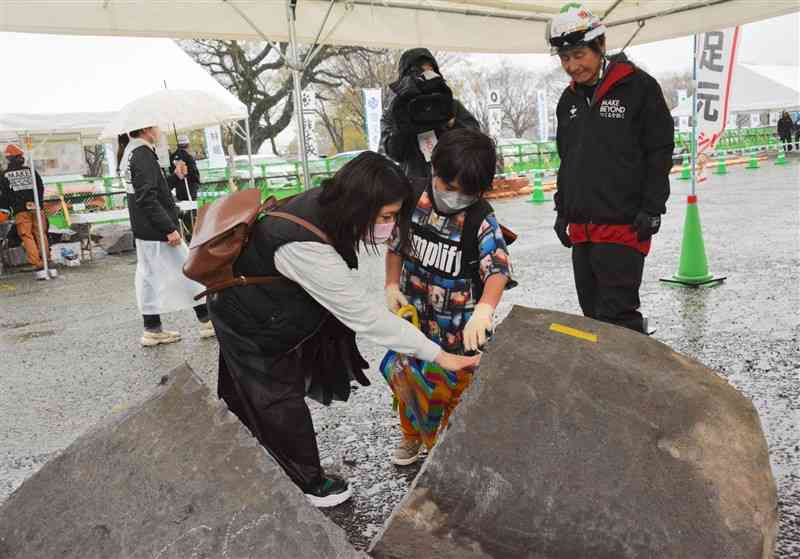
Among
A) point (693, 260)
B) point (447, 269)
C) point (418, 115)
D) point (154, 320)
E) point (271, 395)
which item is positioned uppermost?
point (418, 115)

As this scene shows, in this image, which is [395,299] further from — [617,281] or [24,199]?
[24,199]

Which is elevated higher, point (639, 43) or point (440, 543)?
point (639, 43)

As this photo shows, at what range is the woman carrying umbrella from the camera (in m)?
4.98

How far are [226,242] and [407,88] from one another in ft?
5.73

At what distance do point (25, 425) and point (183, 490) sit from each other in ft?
9.17

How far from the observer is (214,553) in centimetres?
158

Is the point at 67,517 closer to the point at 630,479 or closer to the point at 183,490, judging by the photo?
the point at 183,490

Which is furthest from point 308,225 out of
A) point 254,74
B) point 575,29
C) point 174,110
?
point 254,74

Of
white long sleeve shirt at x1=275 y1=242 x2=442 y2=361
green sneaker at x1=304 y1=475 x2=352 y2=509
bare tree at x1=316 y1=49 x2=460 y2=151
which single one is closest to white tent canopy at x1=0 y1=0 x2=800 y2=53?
white long sleeve shirt at x1=275 y1=242 x2=442 y2=361

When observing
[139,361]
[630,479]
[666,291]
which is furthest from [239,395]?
[666,291]

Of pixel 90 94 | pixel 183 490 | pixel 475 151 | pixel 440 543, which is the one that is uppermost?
pixel 90 94

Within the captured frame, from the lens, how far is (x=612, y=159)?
316 cm

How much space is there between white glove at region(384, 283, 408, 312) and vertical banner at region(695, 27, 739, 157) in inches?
204

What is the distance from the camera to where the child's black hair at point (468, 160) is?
7.65 feet
